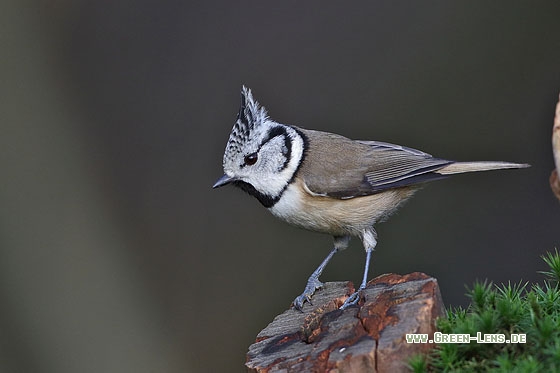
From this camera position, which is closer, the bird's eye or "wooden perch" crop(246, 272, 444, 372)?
"wooden perch" crop(246, 272, 444, 372)

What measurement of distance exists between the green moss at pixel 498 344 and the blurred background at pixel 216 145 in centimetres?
323

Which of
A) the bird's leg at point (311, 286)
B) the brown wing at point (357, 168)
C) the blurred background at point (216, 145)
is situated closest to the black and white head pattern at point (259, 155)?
the brown wing at point (357, 168)

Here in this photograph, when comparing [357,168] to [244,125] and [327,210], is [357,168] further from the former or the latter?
[244,125]

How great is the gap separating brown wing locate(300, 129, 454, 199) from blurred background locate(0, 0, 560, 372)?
1.98 metres

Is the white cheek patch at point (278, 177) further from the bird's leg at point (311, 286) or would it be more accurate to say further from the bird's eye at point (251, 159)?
the bird's leg at point (311, 286)

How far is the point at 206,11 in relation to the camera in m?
6.33

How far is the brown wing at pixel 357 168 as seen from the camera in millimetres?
4016

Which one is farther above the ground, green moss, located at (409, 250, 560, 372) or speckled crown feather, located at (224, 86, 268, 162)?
speckled crown feather, located at (224, 86, 268, 162)

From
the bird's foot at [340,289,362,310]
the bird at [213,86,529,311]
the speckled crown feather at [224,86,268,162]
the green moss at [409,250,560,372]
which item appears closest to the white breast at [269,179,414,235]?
the bird at [213,86,529,311]

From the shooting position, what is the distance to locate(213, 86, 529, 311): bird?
157 inches

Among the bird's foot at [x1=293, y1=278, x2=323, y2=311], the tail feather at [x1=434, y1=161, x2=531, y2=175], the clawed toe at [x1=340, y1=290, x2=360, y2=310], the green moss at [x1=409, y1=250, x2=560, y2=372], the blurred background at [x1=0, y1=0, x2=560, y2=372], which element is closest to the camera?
the green moss at [x1=409, y1=250, x2=560, y2=372]

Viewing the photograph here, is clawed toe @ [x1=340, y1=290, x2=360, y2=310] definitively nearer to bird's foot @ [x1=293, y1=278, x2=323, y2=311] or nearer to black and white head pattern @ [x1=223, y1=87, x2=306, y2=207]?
bird's foot @ [x1=293, y1=278, x2=323, y2=311]

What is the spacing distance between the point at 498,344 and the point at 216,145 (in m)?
4.07

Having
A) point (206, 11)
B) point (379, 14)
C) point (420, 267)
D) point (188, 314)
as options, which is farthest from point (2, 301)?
point (379, 14)
